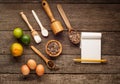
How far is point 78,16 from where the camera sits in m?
1.56

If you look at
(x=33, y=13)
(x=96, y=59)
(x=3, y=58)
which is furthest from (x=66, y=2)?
(x=3, y=58)

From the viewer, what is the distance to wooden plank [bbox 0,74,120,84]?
154 centimetres

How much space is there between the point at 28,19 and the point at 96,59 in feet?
1.37

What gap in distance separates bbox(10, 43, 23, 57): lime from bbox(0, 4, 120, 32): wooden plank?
12 centimetres

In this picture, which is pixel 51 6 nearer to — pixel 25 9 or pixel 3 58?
pixel 25 9

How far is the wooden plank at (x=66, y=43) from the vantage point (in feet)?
5.07

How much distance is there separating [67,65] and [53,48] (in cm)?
12

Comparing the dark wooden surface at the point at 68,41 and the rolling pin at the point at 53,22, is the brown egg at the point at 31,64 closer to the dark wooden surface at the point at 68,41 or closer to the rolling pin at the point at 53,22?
the dark wooden surface at the point at 68,41

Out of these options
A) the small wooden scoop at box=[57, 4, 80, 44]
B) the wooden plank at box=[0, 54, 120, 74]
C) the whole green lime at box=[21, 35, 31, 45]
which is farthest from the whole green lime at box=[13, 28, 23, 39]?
the small wooden scoop at box=[57, 4, 80, 44]

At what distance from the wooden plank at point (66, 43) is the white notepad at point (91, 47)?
31mm

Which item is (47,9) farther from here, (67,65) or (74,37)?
(67,65)

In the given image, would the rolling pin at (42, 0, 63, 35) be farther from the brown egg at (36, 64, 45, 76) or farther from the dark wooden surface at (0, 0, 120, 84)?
the brown egg at (36, 64, 45, 76)

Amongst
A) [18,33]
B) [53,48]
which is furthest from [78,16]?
[18,33]

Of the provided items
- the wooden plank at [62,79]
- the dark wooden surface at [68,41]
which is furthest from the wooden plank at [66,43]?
the wooden plank at [62,79]
